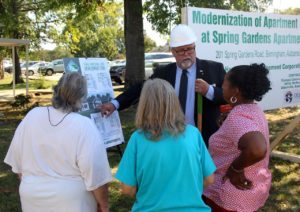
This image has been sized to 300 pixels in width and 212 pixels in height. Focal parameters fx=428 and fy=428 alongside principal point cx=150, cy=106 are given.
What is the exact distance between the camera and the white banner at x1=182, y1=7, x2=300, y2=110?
5.05 m

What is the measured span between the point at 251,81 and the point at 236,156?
47cm

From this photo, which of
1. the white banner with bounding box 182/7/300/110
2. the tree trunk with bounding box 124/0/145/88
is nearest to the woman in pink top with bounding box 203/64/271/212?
the white banner with bounding box 182/7/300/110

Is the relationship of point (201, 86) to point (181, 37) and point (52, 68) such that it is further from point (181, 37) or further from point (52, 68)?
point (52, 68)

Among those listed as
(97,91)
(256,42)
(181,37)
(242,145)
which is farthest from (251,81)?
(256,42)

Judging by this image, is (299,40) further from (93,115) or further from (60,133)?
(60,133)

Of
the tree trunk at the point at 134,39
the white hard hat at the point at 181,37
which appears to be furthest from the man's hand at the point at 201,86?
the tree trunk at the point at 134,39

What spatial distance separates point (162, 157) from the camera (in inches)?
87.5

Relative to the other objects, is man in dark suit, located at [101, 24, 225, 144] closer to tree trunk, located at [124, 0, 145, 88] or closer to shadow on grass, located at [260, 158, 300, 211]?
shadow on grass, located at [260, 158, 300, 211]

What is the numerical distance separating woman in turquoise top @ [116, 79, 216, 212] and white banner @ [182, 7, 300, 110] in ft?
8.65

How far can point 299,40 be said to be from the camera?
21.6 ft

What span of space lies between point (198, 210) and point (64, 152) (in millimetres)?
926

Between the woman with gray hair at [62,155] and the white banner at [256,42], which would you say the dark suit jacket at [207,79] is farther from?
the white banner at [256,42]

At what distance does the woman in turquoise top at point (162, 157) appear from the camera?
2.23 metres

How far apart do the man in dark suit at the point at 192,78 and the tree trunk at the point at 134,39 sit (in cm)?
970
